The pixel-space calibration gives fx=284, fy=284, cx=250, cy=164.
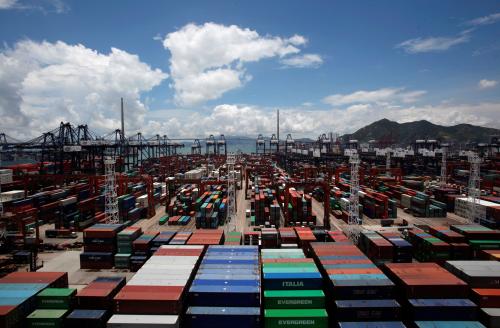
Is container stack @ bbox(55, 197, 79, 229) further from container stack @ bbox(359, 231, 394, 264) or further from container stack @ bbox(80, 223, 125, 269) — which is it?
container stack @ bbox(359, 231, 394, 264)

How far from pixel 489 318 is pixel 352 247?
10.9 meters

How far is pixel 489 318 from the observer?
1773 centimetres

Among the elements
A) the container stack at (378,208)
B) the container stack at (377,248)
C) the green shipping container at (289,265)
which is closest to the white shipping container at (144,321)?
the green shipping container at (289,265)

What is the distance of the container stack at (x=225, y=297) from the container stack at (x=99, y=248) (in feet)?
47.6

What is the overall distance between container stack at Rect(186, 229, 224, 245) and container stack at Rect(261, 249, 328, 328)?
26.9ft

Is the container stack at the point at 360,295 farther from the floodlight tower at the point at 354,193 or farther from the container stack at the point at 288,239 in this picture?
the floodlight tower at the point at 354,193

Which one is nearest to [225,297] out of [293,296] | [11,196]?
[293,296]

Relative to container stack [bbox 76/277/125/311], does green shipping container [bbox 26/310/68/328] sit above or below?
below

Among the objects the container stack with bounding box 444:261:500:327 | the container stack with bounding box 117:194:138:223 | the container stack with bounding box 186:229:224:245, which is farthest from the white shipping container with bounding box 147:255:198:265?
the container stack with bounding box 117:194:138:223

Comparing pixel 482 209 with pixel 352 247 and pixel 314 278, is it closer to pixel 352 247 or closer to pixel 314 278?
pixel 352 247

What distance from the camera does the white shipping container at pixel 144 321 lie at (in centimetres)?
1666

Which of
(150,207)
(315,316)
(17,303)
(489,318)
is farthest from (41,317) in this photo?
(150,207)

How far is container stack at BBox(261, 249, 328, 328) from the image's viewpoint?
1727 cm

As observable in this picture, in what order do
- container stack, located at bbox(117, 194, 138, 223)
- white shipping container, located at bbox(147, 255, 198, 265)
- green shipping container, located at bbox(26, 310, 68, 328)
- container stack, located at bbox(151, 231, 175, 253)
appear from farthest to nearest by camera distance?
container stack, located at bbox(117, 194, 138, 223) → container stack, located at bbox(151, 231, 175, 253) → white shipping container, located at bbox(147, 255, 198, 265) → green shipping container, located at bbox(26, 310, 68, 328)
